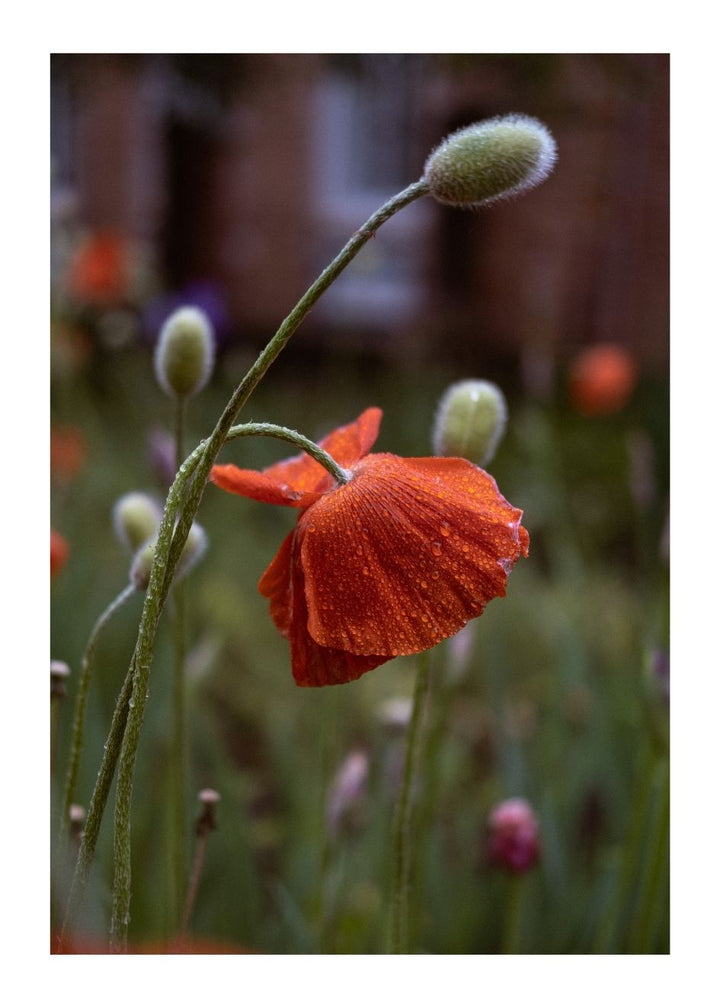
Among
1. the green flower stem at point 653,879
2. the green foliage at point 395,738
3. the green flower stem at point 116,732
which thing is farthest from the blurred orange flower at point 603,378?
the green flower stem at point 116,732

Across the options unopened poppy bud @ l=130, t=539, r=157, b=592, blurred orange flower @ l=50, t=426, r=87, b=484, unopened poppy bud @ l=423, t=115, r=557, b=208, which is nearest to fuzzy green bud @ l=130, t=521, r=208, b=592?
unopened poppy bud @ l=130, t=539, r=157, b=592

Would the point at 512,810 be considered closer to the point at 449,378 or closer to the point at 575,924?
the point at 575,924

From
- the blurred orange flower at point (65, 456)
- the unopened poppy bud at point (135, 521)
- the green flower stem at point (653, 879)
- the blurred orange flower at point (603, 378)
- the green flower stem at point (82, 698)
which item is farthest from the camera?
the blurred orange flower at point (603, 378)

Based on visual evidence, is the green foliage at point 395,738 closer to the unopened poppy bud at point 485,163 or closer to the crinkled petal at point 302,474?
the crinkled petal at point 302,474

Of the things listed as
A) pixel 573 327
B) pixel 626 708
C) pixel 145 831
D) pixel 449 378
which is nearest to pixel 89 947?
pixel 145 831

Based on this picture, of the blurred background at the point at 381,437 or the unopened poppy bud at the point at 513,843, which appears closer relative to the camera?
the unopened poppy bud at the point at 513,843

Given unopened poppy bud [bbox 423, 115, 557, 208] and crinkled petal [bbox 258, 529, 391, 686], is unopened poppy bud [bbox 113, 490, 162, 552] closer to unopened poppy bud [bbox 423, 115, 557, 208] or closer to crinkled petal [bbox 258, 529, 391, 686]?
crinkled petal [bbox 258, 529, 391, 686]

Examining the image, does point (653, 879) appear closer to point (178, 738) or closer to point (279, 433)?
point (178, 738)
